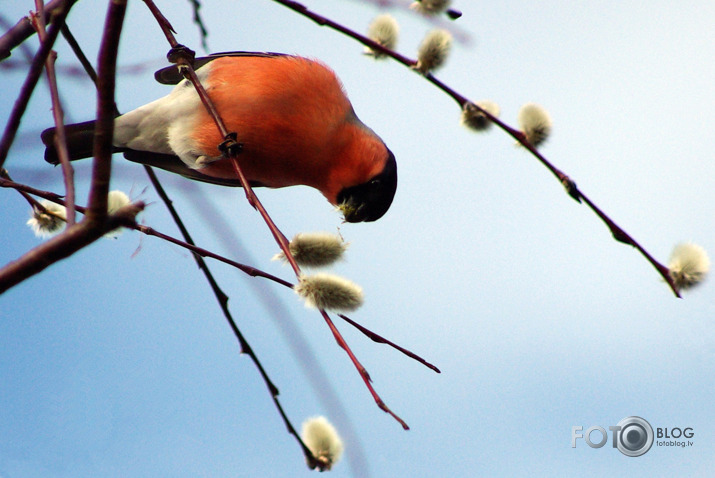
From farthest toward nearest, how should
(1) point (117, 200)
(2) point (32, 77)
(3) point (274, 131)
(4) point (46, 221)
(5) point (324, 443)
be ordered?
(3) point (274, 131) → (4) point (46, 221) → (1) point (117, 200) → (5) point (324, 443) → (2) point (32, 77)

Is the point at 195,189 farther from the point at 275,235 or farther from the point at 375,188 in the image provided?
the point at 375,188

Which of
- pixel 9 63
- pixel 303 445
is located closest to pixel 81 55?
pixel 9 63

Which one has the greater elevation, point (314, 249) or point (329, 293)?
point (314, 249)

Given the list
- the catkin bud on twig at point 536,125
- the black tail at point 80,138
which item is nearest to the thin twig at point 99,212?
the catkin bud on twig at point 536,125

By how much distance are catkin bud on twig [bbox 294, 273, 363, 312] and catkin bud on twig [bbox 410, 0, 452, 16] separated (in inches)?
32.5

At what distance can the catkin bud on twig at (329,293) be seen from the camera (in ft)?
5.57

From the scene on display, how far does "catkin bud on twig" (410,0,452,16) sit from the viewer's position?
1812 millimetres

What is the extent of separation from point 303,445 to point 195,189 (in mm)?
900

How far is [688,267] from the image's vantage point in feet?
5.60

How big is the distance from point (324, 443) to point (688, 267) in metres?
1.18

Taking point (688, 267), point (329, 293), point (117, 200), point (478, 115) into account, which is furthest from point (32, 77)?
point (688, 267)

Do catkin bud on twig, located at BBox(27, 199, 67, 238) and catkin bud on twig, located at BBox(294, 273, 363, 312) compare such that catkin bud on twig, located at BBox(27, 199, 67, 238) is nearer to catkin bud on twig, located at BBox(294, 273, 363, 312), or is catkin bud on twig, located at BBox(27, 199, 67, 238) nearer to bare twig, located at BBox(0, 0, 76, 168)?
bare twig, located at BBox(0, 0, 76, 168)

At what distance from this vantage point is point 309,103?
3.21m

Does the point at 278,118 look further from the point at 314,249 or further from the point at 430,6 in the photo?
the point at 430,6
